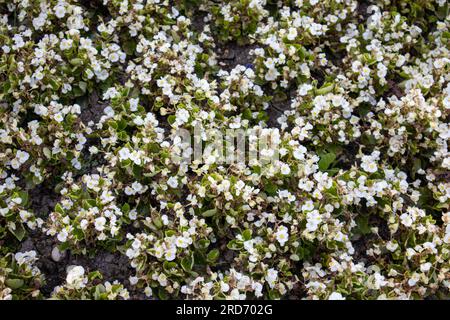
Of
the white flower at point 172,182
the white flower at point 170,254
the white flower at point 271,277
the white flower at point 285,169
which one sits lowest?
the white flower at point 271,277

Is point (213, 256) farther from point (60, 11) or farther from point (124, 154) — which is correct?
point (60, 11)

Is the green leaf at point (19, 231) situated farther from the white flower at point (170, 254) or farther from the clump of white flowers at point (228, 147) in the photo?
the white flower at point (170, 254)

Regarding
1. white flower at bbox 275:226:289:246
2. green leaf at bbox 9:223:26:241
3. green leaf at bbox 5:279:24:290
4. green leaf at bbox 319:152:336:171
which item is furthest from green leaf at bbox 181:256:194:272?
green leaf at bbox 319:152:336:171

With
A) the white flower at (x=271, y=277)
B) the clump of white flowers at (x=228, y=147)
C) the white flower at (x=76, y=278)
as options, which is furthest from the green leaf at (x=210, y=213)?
the white flower at (x=76, y=278)

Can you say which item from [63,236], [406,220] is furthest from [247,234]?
[63,236]

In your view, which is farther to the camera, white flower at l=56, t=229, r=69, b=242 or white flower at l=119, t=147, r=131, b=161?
white flower at l=119, t=147, r=131, b=161

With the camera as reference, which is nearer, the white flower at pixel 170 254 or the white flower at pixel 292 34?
the white flower at pixel 170 254

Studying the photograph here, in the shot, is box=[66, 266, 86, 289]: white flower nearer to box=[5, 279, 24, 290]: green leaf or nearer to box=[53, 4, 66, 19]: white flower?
box=[5, 279, 24, 290]: green leaf

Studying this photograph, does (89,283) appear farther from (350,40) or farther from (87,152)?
(350,40)

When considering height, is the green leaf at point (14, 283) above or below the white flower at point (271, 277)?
above

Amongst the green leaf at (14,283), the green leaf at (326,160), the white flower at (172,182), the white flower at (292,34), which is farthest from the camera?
the white flower at (292,34)
